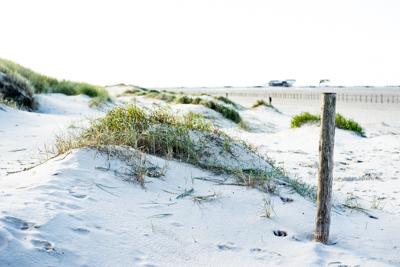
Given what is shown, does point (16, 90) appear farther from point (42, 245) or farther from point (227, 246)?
point (227, 246)

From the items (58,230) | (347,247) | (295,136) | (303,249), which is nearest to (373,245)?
(347,247)

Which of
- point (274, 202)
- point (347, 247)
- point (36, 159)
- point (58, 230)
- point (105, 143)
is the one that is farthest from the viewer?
point (36, 159)

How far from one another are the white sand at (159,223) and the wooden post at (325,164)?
152mm

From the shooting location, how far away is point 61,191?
3.20m

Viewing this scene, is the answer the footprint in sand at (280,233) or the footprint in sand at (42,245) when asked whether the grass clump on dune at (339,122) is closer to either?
the footprint in sand at (280,233)

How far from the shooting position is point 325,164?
3.05 metres

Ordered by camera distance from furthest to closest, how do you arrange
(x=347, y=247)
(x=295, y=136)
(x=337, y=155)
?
(x=295, y=136)
(x=337, y=155)
(x=347, y=247)

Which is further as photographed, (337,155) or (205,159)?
(337,155)

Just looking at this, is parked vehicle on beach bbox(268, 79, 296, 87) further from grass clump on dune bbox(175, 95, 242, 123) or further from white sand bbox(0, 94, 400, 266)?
white sand bbox(0, 94, 400, 266)

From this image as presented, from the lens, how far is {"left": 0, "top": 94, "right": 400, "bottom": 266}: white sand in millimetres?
2480

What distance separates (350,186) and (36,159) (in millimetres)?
4755

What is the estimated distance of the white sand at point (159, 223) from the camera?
97.7 inches

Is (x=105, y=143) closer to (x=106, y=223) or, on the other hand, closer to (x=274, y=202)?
(x=106, y=223)

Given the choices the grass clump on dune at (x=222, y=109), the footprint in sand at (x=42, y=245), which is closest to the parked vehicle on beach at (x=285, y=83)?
the grass clump on dune at (x=222, y=109)
